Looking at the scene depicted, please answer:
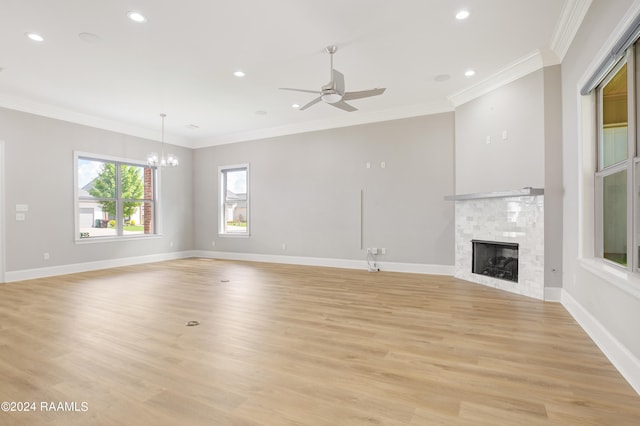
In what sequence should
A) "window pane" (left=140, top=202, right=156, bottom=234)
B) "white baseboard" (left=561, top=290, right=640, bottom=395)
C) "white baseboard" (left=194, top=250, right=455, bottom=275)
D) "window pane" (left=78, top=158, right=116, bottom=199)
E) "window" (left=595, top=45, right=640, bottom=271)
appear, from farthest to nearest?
"window pane" (left=140, top=202, right=156, bottom=234) → "window pane" (left=78, top=158, right=116, bottom=199) → "white baseboard" (left=194, top=250, right=455, bottom=275) → "window" (left=595, top=45, right=640, bottom=271) → "white baseboard" (left=561, top=290, right=640, bottom=395)

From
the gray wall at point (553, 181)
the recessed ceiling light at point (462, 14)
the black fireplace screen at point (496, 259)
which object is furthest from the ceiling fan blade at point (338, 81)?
the black fireplace screen at point (496, 259)

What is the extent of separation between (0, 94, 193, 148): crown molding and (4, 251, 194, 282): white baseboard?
9.56 ft

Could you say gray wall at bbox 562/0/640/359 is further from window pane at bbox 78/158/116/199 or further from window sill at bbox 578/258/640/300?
window pane at bbox 78/158/116/199

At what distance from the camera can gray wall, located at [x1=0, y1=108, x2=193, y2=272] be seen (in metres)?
5.69

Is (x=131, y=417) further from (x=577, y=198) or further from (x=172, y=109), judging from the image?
(x=172, y=109)

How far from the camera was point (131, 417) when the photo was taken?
1.76 m

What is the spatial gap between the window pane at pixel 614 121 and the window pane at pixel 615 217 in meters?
0.18

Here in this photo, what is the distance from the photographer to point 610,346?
2.51 meters

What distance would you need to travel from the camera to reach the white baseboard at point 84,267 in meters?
5.72

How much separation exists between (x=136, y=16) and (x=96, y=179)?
495cm

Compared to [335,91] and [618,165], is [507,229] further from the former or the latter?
[335,91]

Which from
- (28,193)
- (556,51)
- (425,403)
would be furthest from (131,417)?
(28,193)

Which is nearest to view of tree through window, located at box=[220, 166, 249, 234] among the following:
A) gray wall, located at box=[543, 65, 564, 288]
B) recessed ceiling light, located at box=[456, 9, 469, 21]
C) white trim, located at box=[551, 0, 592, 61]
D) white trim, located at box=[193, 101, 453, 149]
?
white trim, located at box=[193, 101, 453, 149]

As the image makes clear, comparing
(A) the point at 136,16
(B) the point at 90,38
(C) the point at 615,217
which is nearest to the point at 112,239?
(B) the point at 90,38
